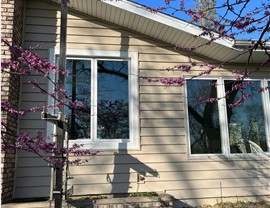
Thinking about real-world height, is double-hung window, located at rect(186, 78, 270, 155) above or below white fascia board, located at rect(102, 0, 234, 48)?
below

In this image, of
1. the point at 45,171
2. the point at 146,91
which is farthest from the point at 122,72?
the point at 45,171

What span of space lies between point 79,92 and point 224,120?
279 cm

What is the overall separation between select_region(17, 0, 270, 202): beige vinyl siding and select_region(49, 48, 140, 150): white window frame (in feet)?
0.31

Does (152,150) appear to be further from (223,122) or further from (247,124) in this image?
(247,124)

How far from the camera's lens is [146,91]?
236 inches

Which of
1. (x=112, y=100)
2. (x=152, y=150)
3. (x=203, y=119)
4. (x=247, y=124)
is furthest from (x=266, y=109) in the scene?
(x=112, y=100)

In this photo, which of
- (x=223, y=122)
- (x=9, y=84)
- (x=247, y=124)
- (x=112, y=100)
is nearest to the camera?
(x=9, y=84)

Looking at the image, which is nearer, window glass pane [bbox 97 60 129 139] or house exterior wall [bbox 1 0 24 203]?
house exterior wall [bbox 1 0 24 203]

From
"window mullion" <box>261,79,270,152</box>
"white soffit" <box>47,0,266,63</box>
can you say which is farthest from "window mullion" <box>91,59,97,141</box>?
"window mullion" <box>261,79,270,152</box>

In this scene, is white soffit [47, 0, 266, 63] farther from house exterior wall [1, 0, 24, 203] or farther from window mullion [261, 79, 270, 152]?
house exterior wall [1, 0, 24, 203]

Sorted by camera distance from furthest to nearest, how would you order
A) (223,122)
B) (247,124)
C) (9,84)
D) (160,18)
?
(247,124), (223,122), (160,18), (9,84)

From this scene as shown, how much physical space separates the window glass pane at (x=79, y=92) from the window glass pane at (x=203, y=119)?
1924 millimetres

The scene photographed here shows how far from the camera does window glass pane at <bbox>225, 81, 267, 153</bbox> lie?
6254 mm

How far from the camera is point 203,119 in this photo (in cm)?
620
